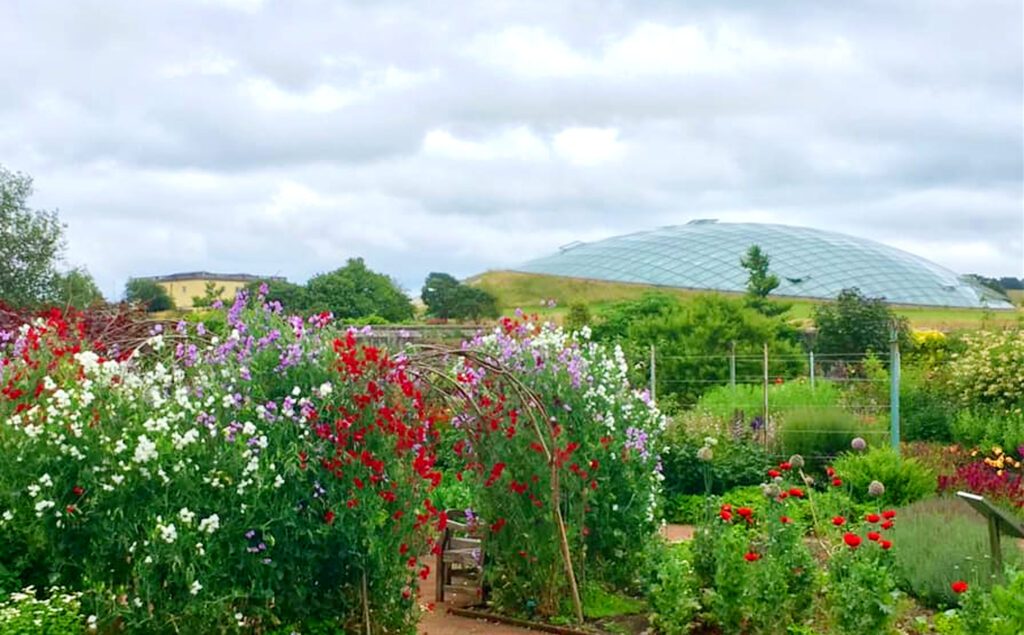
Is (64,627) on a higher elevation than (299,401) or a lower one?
lower

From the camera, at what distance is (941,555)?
26.2ft

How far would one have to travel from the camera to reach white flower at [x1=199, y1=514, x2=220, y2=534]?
5809mm

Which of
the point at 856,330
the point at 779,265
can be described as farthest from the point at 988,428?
→ the point at 779,265

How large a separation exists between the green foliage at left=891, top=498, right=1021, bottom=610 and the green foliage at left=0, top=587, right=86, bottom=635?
182 inches

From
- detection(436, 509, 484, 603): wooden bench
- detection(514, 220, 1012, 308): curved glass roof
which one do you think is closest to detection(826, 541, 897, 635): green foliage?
detection(436, 509, 484, 603): wooden bench

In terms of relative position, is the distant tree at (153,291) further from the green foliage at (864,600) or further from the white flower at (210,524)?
the green foliage at (864,600)

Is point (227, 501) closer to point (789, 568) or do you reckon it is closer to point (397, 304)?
point (789, 568)

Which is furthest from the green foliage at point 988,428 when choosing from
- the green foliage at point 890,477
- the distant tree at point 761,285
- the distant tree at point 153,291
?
the distant tree at point 153,291

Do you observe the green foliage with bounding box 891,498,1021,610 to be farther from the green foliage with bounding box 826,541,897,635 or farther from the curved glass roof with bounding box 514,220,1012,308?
the curved glass roof with bounding box 514,220,1012,308

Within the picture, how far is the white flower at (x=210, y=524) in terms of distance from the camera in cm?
581

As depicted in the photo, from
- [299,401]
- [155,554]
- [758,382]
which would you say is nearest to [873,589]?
[299,401]

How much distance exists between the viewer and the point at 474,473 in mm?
7871

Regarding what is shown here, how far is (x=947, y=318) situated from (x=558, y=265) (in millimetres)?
21904

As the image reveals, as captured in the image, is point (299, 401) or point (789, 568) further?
point (789, 568)
